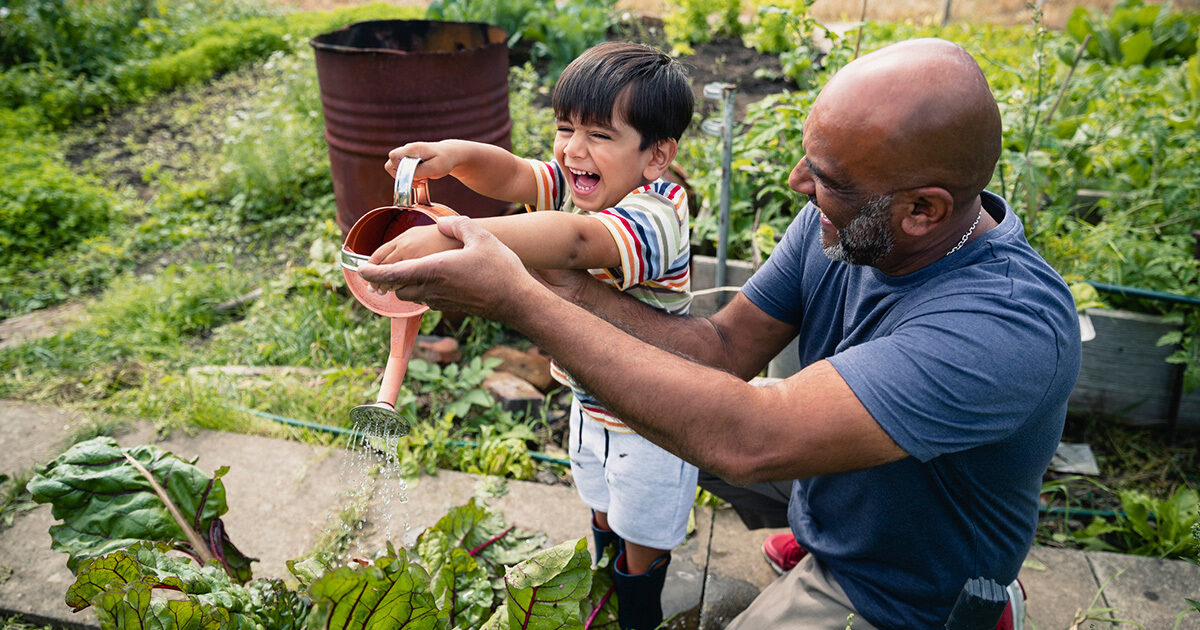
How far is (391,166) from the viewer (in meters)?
1.73

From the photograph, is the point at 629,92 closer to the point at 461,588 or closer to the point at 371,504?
the point at 461,588

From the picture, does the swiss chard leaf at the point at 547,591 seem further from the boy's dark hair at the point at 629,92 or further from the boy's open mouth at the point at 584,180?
the boy's dark hair at the point at 629,92

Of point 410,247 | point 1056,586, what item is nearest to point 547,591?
point 410,247

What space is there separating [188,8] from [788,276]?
9.88 metres

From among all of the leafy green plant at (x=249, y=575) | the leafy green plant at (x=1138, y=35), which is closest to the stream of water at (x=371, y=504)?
the leafy green plant at (x=249, y=575)

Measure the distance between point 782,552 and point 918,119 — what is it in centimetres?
141

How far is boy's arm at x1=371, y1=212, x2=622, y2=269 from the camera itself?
1.56m

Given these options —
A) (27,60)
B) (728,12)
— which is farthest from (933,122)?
(27,60)

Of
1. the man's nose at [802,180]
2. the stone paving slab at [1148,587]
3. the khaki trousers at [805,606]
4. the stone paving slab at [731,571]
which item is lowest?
the stone paving slab at [731,571]

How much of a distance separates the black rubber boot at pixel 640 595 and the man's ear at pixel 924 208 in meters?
1.08

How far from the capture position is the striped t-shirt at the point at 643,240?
1693mm

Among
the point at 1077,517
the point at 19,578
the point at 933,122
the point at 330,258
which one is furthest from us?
the point at 330,258

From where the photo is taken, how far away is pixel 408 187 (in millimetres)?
1479

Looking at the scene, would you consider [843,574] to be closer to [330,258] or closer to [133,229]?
[330,258]
